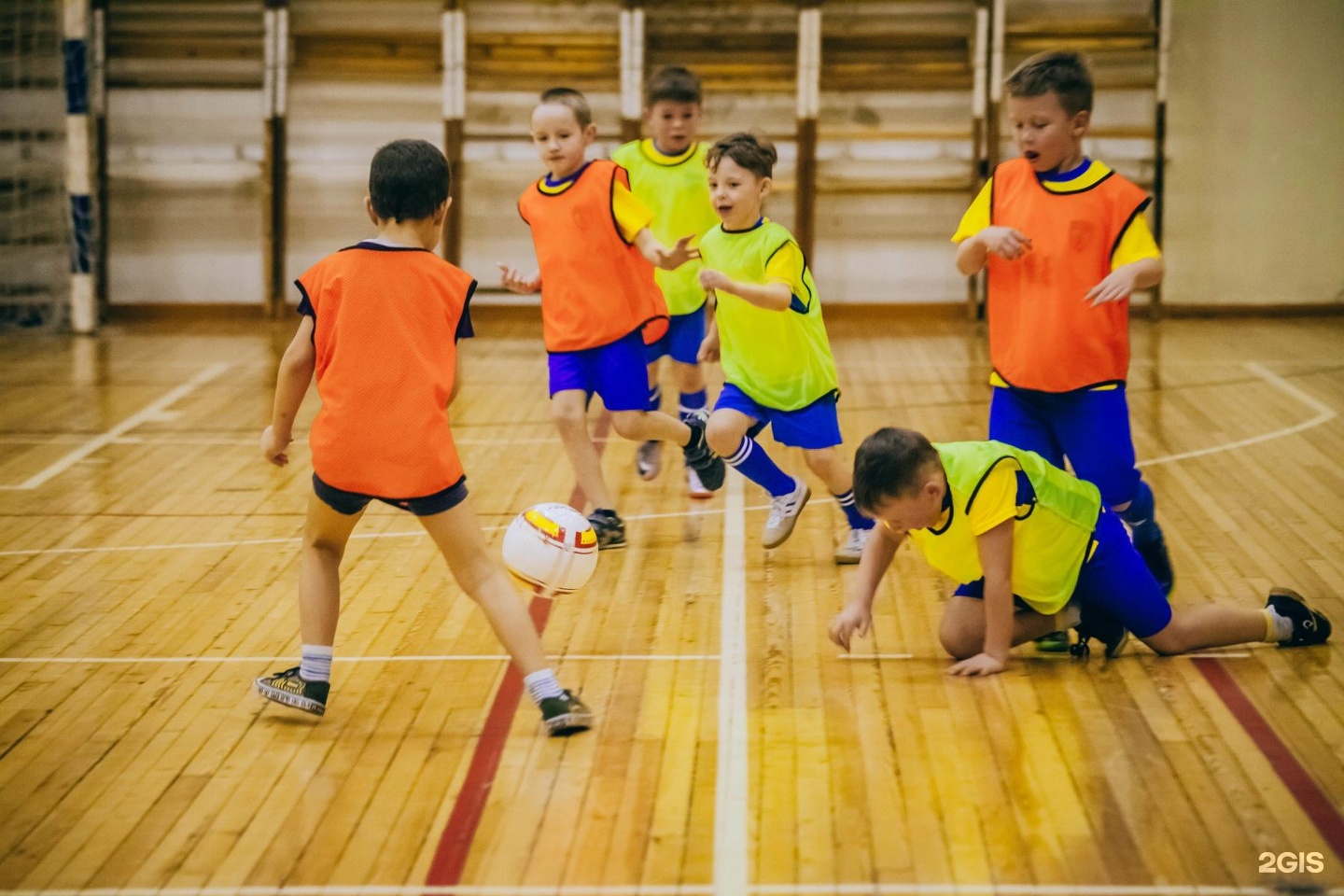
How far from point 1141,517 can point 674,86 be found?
2.49m

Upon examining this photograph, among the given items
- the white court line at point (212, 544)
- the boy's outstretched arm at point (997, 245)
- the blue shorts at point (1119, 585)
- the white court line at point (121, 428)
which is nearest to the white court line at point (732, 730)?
the blue shorts at point (1119, 585)

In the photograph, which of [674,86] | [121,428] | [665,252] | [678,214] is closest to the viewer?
[665,252]

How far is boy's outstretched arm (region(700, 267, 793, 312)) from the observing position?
451cm

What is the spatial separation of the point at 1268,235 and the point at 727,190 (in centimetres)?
712

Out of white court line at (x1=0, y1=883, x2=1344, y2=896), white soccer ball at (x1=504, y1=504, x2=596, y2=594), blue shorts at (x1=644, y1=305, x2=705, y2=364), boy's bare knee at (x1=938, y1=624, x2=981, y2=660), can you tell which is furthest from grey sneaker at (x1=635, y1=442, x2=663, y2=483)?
white court line at (x1=0, y1=883, x2=1344, y2=896)

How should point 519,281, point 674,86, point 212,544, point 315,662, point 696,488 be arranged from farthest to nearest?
point 696,488
point 674,86
point 212,544
point 519,281
point 315,662

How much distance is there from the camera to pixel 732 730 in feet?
12.3

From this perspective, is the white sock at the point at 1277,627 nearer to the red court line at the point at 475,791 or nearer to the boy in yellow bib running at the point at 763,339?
the boy in yellow bib running at the point at 763,339

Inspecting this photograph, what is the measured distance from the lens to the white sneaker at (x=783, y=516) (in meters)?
5.29

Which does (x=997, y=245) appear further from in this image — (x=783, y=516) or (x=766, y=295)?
(x=783, y=516)

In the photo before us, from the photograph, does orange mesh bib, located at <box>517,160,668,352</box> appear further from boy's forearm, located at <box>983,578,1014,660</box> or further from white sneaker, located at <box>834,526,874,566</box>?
boy's forearm, located at <box>983,578,1014,660</box>

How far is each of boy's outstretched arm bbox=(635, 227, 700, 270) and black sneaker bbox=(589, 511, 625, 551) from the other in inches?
35.7

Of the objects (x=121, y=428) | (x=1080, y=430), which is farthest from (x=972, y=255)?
(x=121, y=428)

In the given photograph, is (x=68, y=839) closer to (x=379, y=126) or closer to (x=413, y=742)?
(x=413, y=742)
